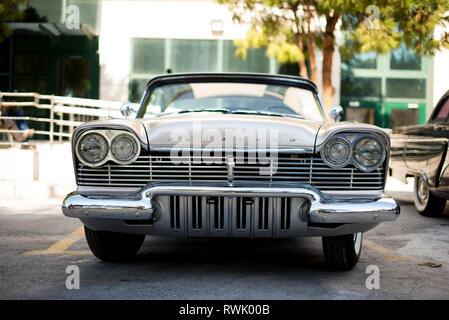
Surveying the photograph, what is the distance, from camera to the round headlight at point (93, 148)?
3545 millimetres

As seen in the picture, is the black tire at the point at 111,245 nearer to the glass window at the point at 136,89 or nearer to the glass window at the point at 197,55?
the glass window at the point at 136,89

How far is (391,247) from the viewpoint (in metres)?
5.08

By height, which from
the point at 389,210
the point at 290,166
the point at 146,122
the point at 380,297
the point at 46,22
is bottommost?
the point at 380,297

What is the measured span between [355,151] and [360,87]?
14.8 meters

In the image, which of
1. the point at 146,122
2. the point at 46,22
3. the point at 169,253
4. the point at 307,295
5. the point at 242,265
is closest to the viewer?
the point at 307,295

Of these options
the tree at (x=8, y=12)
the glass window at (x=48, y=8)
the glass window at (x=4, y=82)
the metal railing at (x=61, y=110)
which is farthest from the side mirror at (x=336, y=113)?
the glass window at (x=4, y=82)

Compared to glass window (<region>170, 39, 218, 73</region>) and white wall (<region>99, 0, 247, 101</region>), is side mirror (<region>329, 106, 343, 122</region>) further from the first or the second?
white wall (<region>99, 0, 247, 101</region>)

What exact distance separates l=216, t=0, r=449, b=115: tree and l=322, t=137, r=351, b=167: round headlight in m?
6.95

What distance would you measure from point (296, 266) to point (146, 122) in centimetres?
150

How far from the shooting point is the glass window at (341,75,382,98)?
1777 cm

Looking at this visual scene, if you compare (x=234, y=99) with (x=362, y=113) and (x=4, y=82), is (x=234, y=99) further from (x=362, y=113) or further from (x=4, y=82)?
(x=4, y=82)

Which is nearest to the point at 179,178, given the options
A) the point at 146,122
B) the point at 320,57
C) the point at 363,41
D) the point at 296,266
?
the point at 146,122

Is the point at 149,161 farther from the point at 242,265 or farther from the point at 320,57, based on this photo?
the point at 320,57

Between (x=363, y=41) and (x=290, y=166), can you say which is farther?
(x=363, y=41)
